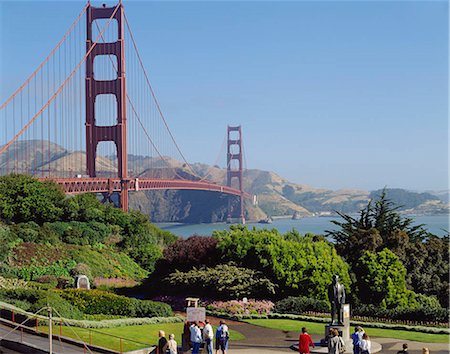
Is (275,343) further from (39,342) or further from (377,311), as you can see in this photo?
(377,311)

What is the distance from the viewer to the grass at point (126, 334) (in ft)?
71.8

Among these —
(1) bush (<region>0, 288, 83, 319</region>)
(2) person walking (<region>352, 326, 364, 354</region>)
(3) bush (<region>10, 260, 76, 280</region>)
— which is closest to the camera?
(2) person walking (<region>352, 326, 364, 354</region>)

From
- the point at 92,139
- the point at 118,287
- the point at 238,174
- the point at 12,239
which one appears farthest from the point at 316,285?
the point at 238,174

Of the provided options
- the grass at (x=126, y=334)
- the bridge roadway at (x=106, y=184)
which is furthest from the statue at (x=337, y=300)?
the bridge roadway at (x=106, y=184)

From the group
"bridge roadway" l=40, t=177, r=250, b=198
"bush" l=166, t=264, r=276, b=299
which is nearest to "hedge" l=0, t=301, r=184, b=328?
"bush" l=166, t=264, r=276, b=299

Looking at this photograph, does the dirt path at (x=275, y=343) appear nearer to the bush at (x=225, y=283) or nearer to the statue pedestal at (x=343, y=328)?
the statue pedestal at (x=343, y=328)

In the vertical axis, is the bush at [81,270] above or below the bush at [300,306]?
above

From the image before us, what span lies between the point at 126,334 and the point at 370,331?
847 cm

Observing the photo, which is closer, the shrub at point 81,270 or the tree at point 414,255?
the tree at point 414,255

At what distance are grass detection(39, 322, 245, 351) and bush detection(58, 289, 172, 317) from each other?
135 centimetres

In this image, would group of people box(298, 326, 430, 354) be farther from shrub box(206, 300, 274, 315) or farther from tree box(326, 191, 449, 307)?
tree box(326, 191, 449, 307)

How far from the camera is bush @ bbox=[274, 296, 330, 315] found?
101 feet

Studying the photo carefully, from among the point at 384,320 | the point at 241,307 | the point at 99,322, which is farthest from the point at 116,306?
the point at 384,320

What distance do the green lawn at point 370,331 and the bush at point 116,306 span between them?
3.43 metres
